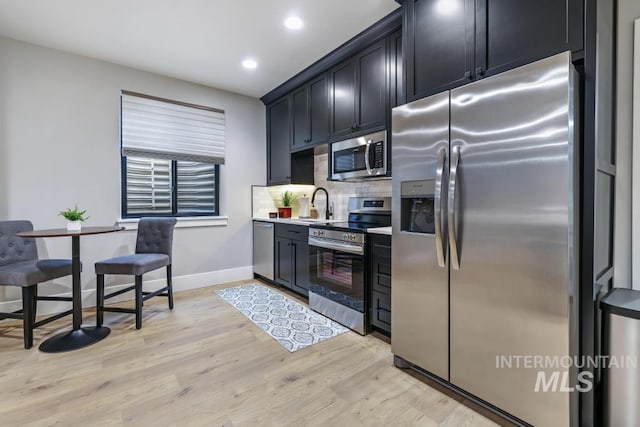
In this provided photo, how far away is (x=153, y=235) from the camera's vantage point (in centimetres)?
330

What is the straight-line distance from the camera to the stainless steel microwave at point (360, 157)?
9.04ft

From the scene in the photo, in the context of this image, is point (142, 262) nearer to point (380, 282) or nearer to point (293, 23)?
point (380, 282)

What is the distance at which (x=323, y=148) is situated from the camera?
3652mm

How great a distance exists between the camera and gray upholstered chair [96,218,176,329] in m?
2.72

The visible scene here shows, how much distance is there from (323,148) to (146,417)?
2.93 metres

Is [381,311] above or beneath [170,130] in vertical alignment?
beneath

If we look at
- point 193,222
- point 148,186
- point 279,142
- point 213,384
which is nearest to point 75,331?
point 213,384

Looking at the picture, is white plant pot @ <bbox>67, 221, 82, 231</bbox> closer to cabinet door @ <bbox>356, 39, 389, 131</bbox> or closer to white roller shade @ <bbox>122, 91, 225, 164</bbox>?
white roller shade @ <bbox>122, 91, 225, 164</bbox>

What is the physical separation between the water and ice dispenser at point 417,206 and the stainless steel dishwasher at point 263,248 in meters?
2.30

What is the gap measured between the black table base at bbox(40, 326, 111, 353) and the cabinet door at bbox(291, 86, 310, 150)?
9.04ft

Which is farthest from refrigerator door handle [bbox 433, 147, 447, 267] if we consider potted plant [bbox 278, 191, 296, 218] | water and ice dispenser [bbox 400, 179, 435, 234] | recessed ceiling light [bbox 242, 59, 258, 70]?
potted plant [bbox 278, 191, 296, 218]

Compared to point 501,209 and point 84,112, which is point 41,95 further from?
point 501,209

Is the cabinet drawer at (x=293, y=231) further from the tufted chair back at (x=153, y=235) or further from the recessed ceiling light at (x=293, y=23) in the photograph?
the recessed ceiling light at (x=293, y=23)

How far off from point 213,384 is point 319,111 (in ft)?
9.25
